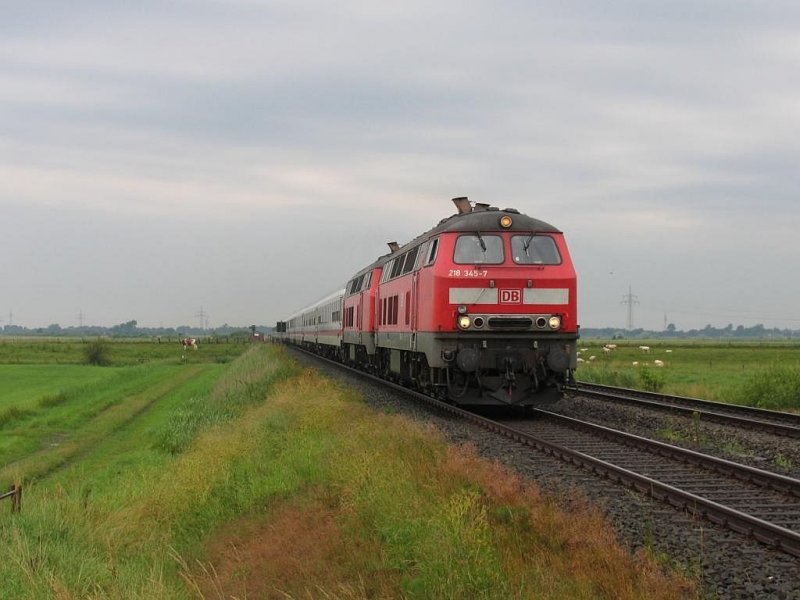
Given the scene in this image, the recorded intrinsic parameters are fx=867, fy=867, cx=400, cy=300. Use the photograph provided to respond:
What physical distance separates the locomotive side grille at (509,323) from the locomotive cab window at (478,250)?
114 centimetres

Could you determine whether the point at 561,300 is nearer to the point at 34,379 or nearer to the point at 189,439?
the point at 189,439

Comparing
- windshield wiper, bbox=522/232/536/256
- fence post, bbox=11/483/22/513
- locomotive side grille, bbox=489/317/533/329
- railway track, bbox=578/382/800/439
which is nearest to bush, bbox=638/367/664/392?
railway track, bbox=578/382/800/439

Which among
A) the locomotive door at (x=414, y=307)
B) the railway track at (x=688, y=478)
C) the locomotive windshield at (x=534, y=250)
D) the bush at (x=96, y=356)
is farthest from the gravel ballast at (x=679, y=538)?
the bush at (x=96, y=356)

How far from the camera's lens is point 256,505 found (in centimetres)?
1173

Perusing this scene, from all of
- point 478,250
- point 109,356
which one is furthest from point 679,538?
A: point 109,356

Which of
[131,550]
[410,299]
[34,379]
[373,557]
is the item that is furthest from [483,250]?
[34,379]

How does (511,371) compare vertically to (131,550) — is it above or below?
above

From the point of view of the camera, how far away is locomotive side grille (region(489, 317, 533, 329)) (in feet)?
53.1

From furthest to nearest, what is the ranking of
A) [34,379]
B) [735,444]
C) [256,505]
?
[34,379]
[735,444]
[256,505]

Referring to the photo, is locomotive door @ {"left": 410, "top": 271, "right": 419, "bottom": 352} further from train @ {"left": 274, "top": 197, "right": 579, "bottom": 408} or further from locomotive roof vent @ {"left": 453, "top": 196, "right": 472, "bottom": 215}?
locomotive roof vent @ {"left": 453, "top": 196, "right": 472, "bottom": 215}

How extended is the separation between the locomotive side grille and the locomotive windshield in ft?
3.79

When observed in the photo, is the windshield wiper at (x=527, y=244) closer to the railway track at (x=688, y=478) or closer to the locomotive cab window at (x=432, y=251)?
the locomotive cab window at (x=432, y=251)

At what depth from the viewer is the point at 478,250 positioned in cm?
1675

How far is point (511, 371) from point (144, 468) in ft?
27.8
